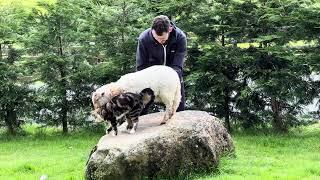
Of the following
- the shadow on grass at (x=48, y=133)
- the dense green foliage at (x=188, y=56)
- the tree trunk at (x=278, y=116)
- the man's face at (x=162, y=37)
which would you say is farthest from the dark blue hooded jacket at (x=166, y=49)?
the shadow on grass at (x=48, y=133)

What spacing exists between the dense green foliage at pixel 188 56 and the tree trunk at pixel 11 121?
30mm

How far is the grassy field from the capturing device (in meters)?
9.16

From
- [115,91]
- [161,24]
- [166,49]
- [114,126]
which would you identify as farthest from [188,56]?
[115,91]

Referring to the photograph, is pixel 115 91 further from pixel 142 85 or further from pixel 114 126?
pixel 114 126

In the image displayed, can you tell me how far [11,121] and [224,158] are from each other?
29.7 feet

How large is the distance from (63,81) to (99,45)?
4.87ft

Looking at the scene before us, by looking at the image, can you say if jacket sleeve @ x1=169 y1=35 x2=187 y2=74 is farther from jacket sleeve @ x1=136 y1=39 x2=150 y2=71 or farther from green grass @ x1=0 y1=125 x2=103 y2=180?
green grass @ x1=0 y1=125 x2=103 y2=180

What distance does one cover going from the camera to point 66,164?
10.9 m

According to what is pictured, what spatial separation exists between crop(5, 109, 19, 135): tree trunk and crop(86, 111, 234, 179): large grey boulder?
8597 mm

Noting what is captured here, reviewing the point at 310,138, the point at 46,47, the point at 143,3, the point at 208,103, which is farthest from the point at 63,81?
the point at 310,138

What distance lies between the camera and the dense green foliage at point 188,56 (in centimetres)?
1495

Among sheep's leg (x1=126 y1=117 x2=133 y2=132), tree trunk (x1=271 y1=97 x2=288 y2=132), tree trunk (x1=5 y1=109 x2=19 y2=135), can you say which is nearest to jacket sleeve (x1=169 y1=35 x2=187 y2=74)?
sheep's leg (x1=126 y1=117 x2=133 y2=132)

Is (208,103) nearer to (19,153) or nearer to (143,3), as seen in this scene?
(143,3)

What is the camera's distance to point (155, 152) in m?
8.57
